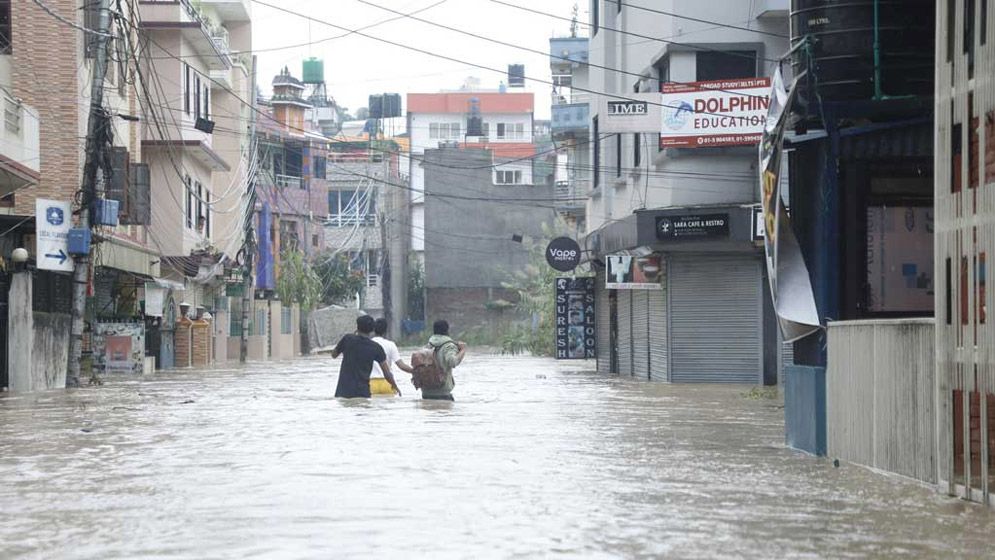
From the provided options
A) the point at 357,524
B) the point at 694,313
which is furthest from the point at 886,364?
the point at 694,313

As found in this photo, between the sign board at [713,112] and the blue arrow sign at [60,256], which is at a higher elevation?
the sign board at [713,112]

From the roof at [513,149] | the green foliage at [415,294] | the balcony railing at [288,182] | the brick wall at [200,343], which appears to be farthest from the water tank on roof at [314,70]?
the brick wall at [200,343]

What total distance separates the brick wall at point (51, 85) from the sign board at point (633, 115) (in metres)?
11.3

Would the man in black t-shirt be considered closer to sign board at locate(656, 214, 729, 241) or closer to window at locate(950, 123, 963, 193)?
sign board at locate(656, 214, 729, 241)

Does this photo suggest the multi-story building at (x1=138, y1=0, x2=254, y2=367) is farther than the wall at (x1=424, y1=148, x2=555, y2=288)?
No

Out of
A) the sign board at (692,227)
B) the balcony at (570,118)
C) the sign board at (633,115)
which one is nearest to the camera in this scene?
the sign board at (633,115)

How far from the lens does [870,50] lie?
14820 mm

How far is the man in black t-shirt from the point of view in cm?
2119

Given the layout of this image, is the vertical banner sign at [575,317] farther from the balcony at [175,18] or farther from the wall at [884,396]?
the wall at [884,396]

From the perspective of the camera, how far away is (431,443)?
15562mm

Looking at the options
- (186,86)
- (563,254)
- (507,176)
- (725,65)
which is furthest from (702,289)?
(507,176)

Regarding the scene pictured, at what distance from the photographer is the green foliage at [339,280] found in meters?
84.1

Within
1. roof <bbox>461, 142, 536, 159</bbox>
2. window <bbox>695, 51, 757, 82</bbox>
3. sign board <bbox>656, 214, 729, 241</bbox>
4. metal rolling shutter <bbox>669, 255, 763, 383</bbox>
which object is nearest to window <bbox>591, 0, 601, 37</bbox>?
window <bbox>695, 51, 757, 82</bbox>

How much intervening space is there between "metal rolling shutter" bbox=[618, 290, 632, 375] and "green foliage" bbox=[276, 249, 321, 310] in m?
34.8
